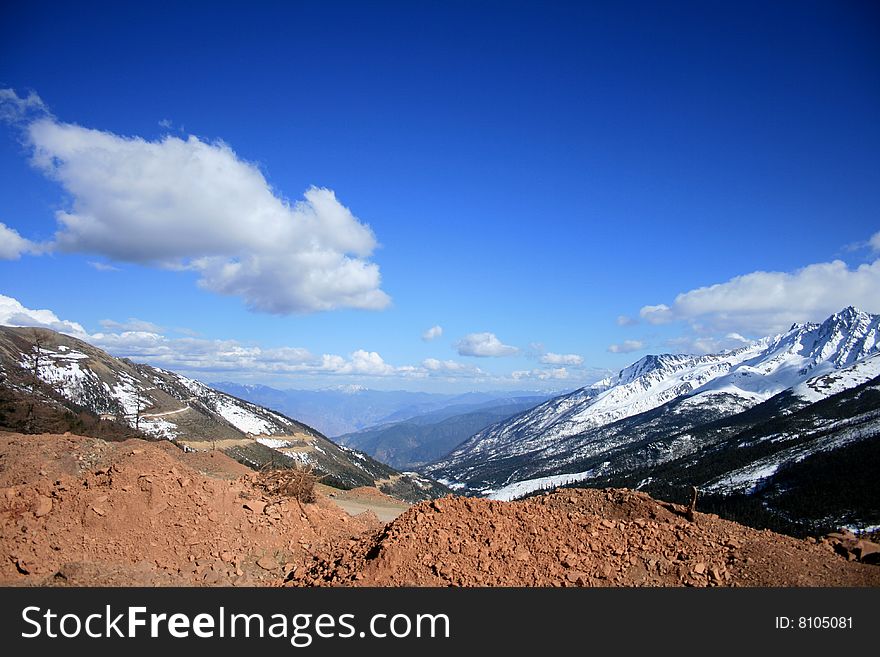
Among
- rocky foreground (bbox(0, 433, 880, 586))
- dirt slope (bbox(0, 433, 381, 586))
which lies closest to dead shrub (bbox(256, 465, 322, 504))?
dirt slope (bbox(0, 433, 381, 586))

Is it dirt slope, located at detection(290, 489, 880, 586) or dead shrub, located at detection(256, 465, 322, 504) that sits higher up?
dead shrub, located at detection(256, 465, 322, 504)

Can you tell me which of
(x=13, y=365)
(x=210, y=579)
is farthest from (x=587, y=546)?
(x=13, y=365)

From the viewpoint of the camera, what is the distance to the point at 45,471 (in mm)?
17328

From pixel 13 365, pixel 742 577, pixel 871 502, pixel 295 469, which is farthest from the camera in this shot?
pixel 13 365

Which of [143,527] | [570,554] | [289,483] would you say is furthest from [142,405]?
[570,554]

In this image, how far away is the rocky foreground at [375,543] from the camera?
12297 millimetres

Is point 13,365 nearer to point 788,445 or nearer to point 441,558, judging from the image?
point 441,558

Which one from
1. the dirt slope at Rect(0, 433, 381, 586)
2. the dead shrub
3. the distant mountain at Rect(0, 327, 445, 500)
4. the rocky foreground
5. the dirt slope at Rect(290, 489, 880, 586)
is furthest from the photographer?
the distant mountain at Rect(0, 327, 445, 500)

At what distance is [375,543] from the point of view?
45.4 feet

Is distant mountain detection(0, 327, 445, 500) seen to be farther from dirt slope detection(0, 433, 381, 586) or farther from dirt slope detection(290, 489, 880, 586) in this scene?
dirt slope detection(290, 489, 880, 586)

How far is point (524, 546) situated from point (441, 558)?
7.71ft

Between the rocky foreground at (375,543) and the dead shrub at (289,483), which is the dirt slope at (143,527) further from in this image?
the dead shrub at (289,483)

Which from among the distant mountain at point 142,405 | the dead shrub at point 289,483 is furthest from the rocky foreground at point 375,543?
the distant mountain at point 142,405

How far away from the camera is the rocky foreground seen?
40.3ft
